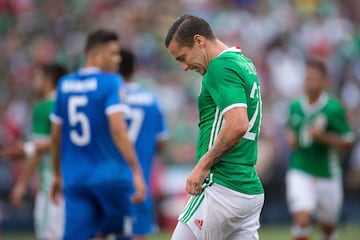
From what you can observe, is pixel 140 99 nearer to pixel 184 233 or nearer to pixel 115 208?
pixel 115 208

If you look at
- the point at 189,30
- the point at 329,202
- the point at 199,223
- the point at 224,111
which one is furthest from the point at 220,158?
the point at 329,202

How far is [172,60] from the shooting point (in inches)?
853

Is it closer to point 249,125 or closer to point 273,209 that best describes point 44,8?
point 273,209

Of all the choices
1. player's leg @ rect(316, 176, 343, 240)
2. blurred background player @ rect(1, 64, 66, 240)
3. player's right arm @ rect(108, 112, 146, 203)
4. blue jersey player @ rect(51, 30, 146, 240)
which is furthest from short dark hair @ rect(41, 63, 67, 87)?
player's leg @ rect(316, 176, 343, 240)

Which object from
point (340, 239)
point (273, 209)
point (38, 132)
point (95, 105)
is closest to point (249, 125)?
point (95, 105)

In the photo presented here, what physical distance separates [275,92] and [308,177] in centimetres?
760

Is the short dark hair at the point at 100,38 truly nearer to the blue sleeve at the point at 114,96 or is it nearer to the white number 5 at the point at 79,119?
the blue sleeve at the point at 114,96

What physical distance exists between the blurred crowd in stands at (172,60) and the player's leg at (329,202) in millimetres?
5017

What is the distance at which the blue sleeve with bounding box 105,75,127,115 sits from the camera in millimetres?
10258

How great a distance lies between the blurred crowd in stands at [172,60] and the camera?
63.8 feet

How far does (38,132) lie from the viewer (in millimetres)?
12430

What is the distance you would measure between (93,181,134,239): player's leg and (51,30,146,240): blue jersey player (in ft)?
0.03

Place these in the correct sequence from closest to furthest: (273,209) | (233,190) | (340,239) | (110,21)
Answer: (233,190)
(340,239)
(273,209)
(110,21)

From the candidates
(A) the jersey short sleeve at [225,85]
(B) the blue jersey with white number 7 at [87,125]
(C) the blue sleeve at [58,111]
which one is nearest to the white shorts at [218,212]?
(A) the jersey short sleeve at [225,85]
